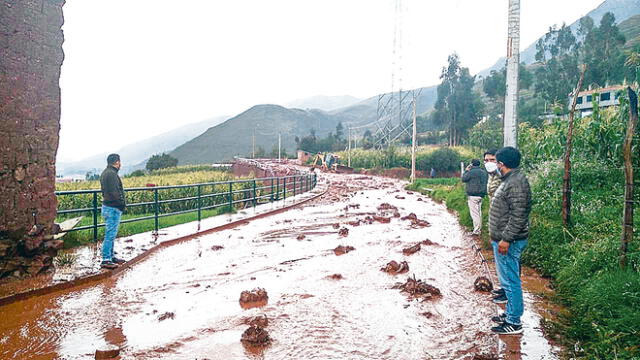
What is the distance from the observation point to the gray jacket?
486 cm

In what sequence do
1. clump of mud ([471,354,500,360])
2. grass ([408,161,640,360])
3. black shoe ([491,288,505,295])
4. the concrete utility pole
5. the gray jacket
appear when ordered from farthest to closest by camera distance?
1. the concrete utility pole
2. black shoe ([491,288,505,295])
3. the gray jacket
4. grass ([408,161,640,360])
5. clump of mud ([471,354,500,360])

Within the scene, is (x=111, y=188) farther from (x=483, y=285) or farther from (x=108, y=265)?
(x=483, y=285)

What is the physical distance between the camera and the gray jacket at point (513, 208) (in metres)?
4.86

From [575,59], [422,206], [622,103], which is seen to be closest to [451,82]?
[575,59]

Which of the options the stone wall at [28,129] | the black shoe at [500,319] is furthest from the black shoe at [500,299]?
the stone wall at [28,129]

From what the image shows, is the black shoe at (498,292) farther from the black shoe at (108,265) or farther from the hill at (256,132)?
the hill at (256,132)

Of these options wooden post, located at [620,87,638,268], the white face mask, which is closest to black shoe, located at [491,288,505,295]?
wooden post, located at [620,87,638,268]

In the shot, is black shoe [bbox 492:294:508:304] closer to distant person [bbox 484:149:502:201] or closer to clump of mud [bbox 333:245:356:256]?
distant person [bbox 484:149:502:201]

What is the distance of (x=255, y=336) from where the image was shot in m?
4.82

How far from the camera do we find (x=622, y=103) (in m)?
8.31

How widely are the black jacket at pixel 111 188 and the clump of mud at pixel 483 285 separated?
229 inches

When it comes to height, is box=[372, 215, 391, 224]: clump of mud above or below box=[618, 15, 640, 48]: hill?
below

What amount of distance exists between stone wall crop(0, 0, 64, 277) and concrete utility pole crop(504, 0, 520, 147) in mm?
7886

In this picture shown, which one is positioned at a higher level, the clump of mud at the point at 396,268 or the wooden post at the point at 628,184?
the wooden post at the point at 628,184
